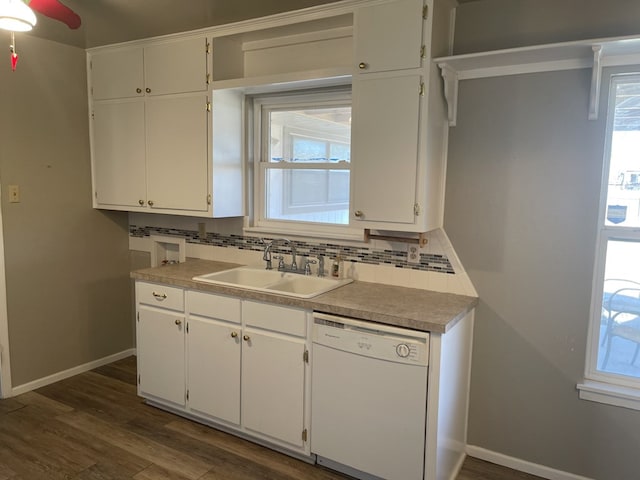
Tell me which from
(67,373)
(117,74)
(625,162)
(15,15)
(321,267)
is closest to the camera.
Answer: (15,15)

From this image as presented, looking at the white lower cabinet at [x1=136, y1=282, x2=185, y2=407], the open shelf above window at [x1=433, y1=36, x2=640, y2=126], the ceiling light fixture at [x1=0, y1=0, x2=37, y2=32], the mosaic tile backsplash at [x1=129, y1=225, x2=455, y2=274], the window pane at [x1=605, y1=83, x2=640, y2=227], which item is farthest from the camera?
the white lower cabinet at [x1=136, y1=282, x2=185, y2=407]

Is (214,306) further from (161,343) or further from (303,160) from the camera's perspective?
(303,160)

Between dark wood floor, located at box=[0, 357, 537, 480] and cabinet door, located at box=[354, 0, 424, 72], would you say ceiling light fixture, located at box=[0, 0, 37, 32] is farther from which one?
dark wood floor, located at box=[0, 357, 537, 480]

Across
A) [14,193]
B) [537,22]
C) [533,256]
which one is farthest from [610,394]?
[14,193]

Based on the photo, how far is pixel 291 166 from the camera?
3.19 meters

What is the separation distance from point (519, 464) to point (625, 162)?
1.62m

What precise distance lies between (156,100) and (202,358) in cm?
174

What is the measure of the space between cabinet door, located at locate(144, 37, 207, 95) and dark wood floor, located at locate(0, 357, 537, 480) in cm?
211

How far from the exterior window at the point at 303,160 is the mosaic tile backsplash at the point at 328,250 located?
15 centimetres

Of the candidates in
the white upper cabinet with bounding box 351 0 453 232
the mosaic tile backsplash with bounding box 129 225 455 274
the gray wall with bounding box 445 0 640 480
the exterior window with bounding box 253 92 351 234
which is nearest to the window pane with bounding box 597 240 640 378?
the gray wall with bounding box 445 0 640 480

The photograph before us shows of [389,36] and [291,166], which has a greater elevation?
[389,36]

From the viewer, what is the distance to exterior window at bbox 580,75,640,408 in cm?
223

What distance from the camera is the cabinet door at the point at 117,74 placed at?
129 inches

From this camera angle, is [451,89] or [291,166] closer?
[451,89]
